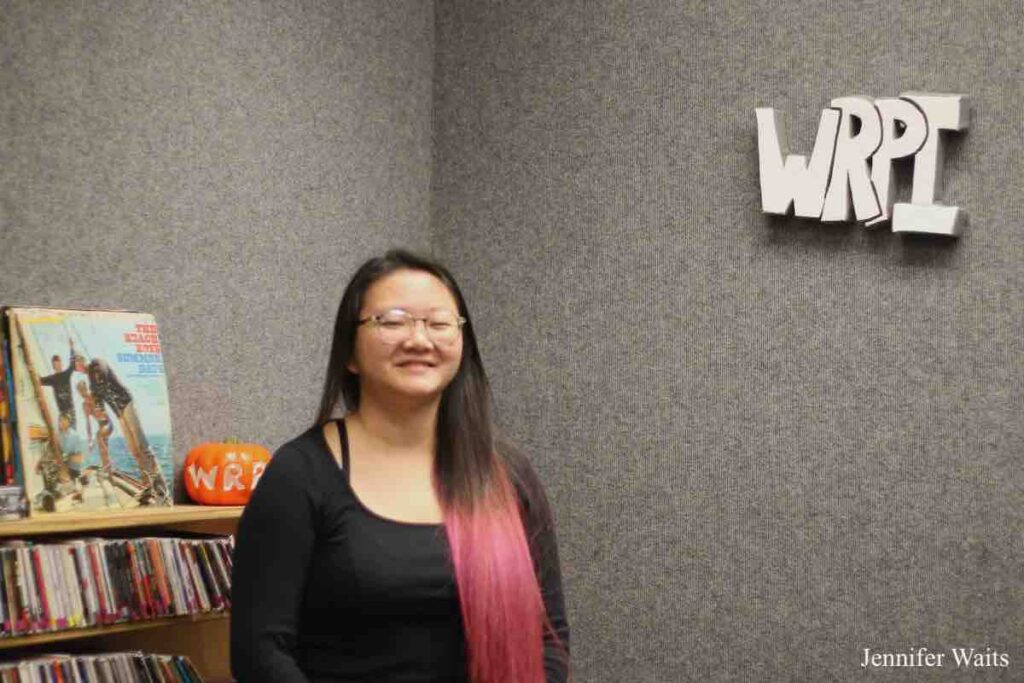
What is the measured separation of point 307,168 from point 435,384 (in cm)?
124

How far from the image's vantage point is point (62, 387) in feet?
7.12

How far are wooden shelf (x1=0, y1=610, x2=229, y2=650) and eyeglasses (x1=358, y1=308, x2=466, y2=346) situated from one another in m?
0.73

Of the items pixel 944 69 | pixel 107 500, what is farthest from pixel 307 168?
pixel 944 69

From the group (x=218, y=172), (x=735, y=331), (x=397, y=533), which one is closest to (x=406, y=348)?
(x=397, y=533)

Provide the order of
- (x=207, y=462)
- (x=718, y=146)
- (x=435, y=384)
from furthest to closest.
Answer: (x=718, y=146)
(x=207, y=462)
(x=435, y=384)

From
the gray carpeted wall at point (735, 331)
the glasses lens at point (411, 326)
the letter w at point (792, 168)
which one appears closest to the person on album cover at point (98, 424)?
the glasses lens at point (411, 326)

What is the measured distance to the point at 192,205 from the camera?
261cm

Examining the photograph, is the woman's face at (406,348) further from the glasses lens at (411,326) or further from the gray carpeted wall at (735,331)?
the gray carpeted wall at (735,331)

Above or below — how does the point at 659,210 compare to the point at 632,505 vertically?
above

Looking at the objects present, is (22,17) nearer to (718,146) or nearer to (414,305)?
(414,305)

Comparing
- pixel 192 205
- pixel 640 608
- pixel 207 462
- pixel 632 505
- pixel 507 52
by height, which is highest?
pixel 507 52

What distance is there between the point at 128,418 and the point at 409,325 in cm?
75

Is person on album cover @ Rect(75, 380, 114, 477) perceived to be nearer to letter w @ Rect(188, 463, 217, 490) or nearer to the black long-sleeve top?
letter w @ Rect(188, 463, 217, 490)

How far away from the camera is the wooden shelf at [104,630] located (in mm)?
1968
